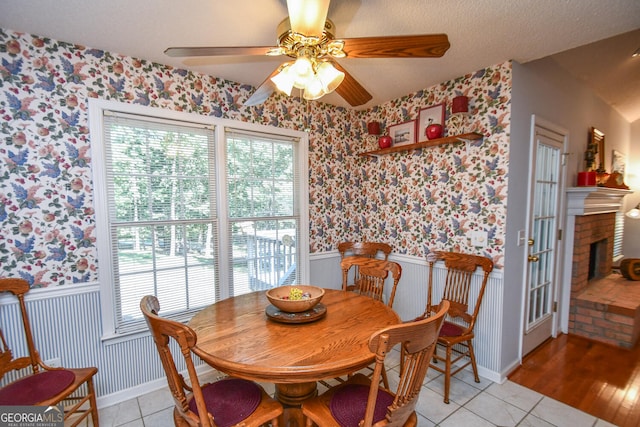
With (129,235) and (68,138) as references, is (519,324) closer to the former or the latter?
(129,235)

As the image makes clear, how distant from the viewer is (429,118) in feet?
9.21

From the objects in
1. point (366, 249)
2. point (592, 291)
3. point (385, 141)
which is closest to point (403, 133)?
point (385, 141)

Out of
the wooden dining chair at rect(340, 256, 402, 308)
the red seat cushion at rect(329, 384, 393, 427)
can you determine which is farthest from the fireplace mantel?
the red seat cushion at rect(329, 384, 393, 427)

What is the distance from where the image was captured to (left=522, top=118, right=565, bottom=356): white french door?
2633 mm

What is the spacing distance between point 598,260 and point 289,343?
4985mm

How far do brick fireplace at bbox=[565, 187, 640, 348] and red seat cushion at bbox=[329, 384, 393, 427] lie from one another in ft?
10.3

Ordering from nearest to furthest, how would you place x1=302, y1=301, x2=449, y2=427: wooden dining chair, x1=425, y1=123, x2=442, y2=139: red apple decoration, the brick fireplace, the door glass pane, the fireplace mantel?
Answer: x1=302, y1=301, x2=449, y2=427: wooden dining chair < x1=425, y1=123, x2=442, y2=139: red apple decoration < the door glass pane < the brick fireplace < the fireplace mantel

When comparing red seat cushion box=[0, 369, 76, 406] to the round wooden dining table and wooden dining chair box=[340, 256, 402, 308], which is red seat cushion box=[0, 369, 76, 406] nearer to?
the round wooden dining table

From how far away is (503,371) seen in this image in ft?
7.89

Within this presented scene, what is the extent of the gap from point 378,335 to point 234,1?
188cm

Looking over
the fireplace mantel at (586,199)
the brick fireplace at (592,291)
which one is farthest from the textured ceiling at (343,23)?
the brick fireplace at (592,291)

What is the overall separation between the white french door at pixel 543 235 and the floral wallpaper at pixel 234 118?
59cm

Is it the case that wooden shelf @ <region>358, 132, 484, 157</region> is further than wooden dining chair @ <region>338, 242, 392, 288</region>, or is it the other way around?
wooden dining chair @ <region>338, 242, 392, 288</region>

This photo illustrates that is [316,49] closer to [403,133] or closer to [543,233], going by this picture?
[403,133]
